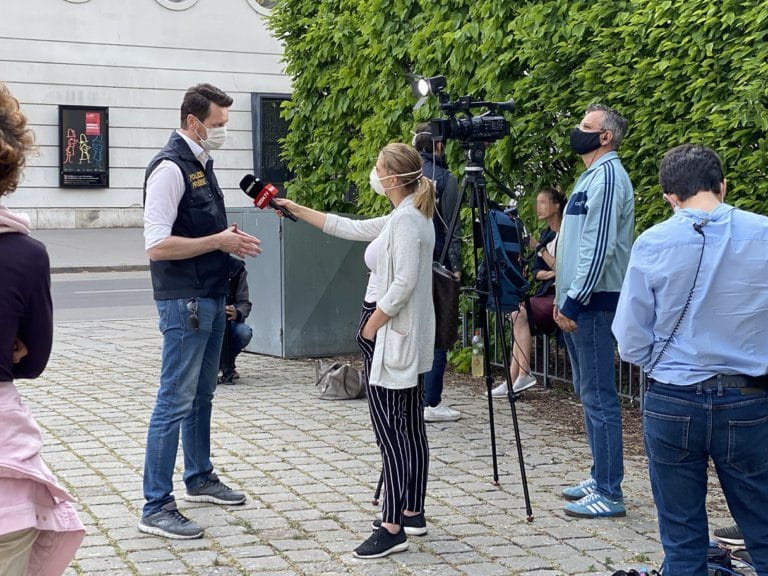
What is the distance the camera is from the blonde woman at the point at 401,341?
521 cm

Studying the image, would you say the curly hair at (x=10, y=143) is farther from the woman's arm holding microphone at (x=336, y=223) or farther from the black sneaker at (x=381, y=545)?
the woman's arm holding microphone at (x=336, y=223)

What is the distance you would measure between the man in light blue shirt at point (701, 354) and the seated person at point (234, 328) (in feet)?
19.2

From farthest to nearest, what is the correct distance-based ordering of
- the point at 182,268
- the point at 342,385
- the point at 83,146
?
the point at 83,146 < the point at 342,385 < the point at 182,268

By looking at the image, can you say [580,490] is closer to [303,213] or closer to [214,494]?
[214,494]

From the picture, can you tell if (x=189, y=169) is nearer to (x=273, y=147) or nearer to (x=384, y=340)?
(x=384, y=340)

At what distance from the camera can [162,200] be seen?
5469mm

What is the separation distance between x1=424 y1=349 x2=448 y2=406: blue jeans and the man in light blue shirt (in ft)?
12.9

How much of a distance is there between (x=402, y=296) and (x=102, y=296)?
12.9 metres

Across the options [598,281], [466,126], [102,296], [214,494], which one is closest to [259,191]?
[466,126]

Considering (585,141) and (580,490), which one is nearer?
(585,141)

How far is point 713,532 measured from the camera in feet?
18.0

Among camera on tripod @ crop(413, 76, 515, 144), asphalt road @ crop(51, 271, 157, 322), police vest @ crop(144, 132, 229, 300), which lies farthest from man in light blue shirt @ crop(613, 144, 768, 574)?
asphalt road @ crop(51, 271, 157, 322)

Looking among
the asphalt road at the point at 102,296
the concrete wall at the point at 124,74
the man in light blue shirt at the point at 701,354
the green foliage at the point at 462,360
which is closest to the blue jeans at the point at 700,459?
the man in light blue shirt at the point at 701,354

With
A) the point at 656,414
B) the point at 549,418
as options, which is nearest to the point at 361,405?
the point at 549,418
